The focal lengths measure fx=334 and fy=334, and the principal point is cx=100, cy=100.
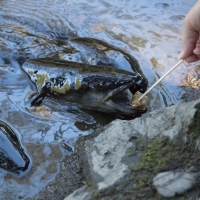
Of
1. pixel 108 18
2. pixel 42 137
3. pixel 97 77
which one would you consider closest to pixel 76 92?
pixel 97 77

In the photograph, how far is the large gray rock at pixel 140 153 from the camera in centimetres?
173

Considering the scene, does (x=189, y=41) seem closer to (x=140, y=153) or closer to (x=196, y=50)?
(x=196, y=50)

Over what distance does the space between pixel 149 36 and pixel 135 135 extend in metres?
2.63

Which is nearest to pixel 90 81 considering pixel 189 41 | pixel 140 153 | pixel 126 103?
pixel 126 103

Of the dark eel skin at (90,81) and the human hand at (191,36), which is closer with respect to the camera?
the human hand at (191,36)

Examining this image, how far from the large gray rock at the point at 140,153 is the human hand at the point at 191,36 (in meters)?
0.47

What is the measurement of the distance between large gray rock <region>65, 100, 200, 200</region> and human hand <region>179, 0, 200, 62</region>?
47cm

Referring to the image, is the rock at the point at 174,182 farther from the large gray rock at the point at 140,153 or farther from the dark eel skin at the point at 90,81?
the dark eel skin at the point at 90,81

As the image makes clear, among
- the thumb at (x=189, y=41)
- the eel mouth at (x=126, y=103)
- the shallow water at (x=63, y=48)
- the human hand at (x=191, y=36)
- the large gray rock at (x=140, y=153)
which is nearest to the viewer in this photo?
the large gray rock at (x=140, y=153)

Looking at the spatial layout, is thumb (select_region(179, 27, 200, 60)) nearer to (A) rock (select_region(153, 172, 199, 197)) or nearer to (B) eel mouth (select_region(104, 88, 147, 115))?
(B) eel mouth (select_region(104, 88, 147, 115))

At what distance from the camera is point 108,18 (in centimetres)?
508

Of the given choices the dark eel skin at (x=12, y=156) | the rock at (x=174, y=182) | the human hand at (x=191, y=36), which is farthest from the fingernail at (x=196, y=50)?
the dark eel skin at (x=12, y=156)

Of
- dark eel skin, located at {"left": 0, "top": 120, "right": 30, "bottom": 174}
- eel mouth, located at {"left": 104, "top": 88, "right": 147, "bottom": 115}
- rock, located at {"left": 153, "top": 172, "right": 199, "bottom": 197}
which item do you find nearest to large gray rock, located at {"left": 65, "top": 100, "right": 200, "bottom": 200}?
rock, located at {"left": 153, "top": 172, "right": 199, "bottom": 197}

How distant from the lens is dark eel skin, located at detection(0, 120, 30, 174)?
2359 mm
